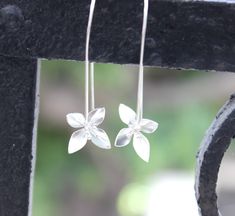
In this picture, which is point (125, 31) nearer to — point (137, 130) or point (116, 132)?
point (137, 130)

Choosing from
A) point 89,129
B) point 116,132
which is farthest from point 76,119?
point 116,132

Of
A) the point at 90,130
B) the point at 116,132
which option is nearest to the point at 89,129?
the point at 90,130

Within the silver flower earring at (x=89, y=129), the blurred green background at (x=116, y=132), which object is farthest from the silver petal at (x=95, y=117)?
the blurred green background at (x=116, y=132)

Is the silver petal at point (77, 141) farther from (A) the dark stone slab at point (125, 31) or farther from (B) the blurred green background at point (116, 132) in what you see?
(B) the blurred green background at point (116, 132)

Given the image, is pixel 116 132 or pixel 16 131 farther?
pixel 116 132

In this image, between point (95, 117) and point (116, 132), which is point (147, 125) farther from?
point (116, 132)

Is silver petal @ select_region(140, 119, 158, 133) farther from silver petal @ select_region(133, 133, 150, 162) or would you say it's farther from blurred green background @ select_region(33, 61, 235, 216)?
blurred green background @ select_region(33, 61, 235, 216)
